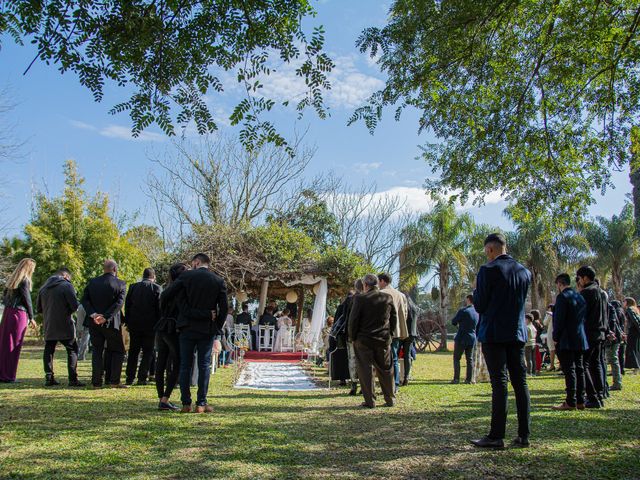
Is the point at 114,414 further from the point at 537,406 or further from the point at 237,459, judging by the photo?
the point at 537,406

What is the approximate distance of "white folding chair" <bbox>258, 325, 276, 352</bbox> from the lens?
18.2m

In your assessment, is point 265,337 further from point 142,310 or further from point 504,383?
point 504,383

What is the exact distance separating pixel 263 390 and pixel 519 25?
272 inches

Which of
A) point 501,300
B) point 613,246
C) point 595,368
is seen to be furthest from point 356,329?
point 613,246

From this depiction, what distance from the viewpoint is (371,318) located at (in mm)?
7043

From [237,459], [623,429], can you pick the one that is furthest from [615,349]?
[237,459]

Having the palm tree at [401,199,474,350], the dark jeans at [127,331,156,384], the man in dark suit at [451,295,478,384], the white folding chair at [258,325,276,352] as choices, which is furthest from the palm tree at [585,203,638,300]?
the dark jeans at [127,331,156,384]

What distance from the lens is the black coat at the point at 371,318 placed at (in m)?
7.02

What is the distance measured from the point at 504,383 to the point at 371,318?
267 cm

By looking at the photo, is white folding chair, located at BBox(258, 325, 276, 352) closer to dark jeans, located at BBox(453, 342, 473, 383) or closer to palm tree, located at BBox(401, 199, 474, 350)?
dark jeans, located at BBox(453, 342, 473, 383)

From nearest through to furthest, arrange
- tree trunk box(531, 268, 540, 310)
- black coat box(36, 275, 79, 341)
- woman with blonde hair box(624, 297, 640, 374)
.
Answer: black coat box(36, 275, 79, 341)
woman with blonde hair box(624, 297, 640, 374)
tree trunk box(531, 268, 540, 310)

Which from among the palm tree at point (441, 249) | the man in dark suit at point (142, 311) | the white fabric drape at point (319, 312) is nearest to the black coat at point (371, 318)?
the man in dark suit at point (142, 311)

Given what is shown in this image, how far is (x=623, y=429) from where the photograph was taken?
17.6ft

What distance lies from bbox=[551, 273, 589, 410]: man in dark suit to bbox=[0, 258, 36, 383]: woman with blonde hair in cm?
747
